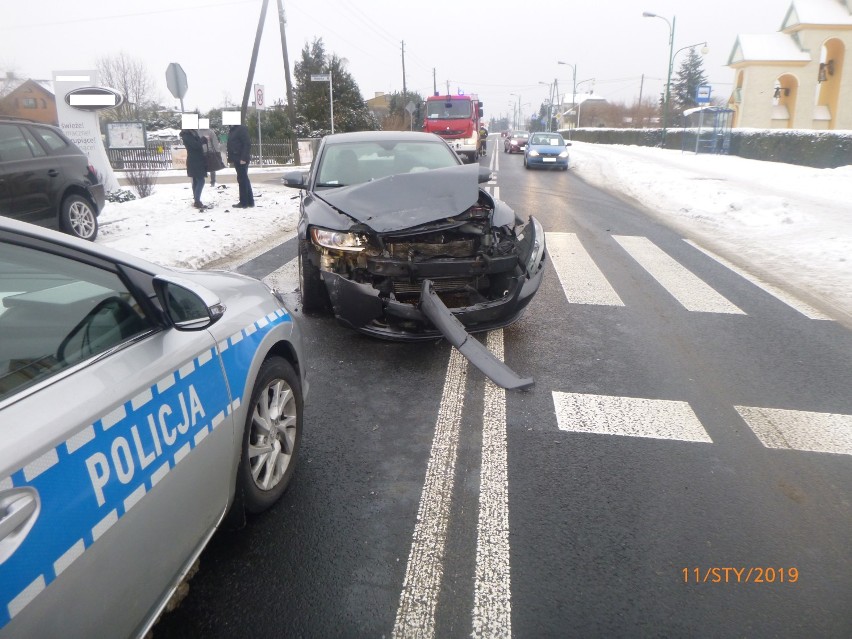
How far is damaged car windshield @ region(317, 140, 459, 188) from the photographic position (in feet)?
20.7

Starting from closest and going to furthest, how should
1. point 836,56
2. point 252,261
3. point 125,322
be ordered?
point 125,322 < point 252,261 < point 836,56

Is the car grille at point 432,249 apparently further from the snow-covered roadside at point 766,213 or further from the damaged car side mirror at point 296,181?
the snow-covered roadside at point 766,213

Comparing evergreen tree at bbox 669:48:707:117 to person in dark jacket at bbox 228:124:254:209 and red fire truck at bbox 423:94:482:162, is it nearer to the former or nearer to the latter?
red fire truck at bbox 423:94:482:162

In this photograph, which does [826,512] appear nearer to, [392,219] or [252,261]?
[392,219]

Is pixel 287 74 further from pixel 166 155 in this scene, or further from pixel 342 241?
pixel 342 241

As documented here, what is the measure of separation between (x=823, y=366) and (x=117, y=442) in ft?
16.2

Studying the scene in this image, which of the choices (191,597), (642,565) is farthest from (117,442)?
(642,565)

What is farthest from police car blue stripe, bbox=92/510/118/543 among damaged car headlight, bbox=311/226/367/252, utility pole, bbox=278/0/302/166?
utility pole, bbox=278/0/302/166

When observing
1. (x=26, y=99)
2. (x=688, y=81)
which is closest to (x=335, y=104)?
(x=26, y=99)

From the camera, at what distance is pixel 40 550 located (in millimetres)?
1337

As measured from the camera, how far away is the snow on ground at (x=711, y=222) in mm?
7957

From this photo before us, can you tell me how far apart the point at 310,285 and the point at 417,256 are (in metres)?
1.03

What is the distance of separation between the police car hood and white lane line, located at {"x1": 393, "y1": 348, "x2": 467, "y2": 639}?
1.47 meters

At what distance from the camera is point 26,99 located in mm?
46906
